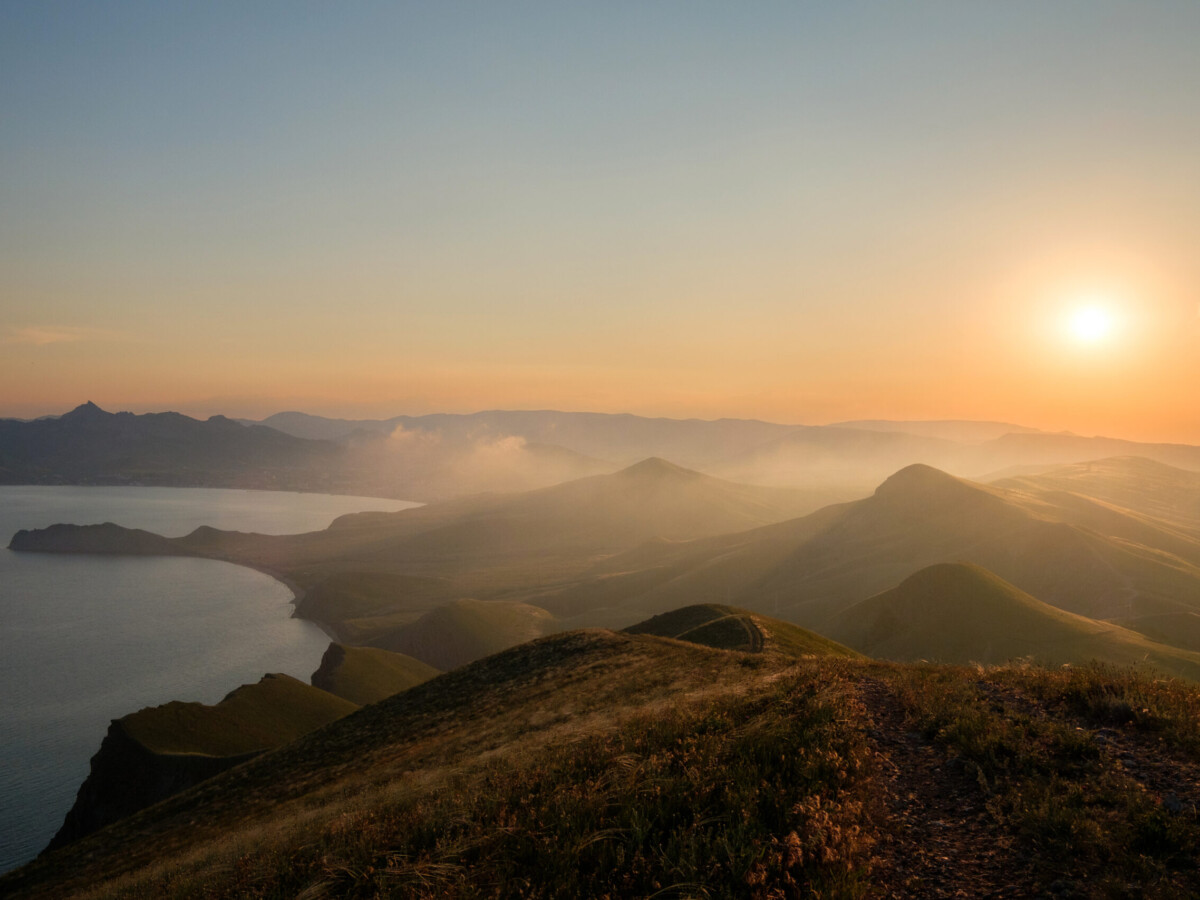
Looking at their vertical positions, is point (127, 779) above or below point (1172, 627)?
below

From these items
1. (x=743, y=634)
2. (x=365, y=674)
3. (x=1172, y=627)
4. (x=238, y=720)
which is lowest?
(x=365, y=674)

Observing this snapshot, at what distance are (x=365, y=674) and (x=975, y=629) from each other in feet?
301

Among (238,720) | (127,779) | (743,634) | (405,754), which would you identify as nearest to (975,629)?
(743,634)

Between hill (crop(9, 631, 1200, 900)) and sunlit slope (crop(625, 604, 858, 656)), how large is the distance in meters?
22.2

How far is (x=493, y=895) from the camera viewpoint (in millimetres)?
6750

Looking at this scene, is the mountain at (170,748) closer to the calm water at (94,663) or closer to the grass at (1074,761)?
the calm water at (94,663)

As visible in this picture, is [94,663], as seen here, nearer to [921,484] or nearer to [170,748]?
[170,748]

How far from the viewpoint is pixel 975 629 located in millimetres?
76250

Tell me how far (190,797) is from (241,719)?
126 ft

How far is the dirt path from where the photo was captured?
6316 millimetres

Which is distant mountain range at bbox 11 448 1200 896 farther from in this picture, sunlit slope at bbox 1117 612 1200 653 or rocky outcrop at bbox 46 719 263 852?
sunlit slope at bbox 1117 612 1200 653

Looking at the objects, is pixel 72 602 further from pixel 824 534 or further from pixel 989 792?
pixel 989 792

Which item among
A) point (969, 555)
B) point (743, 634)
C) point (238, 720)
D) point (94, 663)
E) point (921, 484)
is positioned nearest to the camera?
point (743, 634)

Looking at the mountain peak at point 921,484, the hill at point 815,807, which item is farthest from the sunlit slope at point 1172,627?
the hill at point 815,807
